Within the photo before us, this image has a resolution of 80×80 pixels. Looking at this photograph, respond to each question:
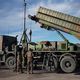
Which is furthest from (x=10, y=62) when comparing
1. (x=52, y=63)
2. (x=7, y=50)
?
(x=52, y=63)

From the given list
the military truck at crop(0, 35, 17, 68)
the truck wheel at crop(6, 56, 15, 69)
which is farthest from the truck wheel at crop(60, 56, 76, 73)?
the military truck at crop(0, 35, 17, 68)

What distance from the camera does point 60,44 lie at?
939 inches

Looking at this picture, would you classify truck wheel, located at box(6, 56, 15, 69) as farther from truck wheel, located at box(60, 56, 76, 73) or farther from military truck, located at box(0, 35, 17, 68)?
truck wheel, located at box(60, 56, 76, 73)

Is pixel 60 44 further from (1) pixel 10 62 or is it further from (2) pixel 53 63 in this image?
(1) pixel 10 62

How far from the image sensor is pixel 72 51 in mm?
→ 23203

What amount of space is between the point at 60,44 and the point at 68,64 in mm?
1701

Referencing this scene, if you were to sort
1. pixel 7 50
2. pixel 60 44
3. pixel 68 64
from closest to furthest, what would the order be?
pixel 68 64
pixel 60 44
pixel 7 50

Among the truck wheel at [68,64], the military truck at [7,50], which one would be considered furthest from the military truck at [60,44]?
the military truck at [7,50]

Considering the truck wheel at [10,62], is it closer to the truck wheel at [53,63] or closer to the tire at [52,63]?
the tire at [52,63]

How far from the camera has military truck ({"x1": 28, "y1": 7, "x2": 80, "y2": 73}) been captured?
2267 centimetres

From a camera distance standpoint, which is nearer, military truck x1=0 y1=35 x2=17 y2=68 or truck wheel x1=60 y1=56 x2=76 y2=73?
truck wheel x1=60 y1=56 x2=76 y2=73

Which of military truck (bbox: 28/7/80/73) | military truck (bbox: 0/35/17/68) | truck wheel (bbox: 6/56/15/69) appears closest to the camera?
military truck (bbox: 28/7/80/73)

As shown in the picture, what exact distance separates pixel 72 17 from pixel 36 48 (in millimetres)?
3951

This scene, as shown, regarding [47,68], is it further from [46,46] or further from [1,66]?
[1,66]
